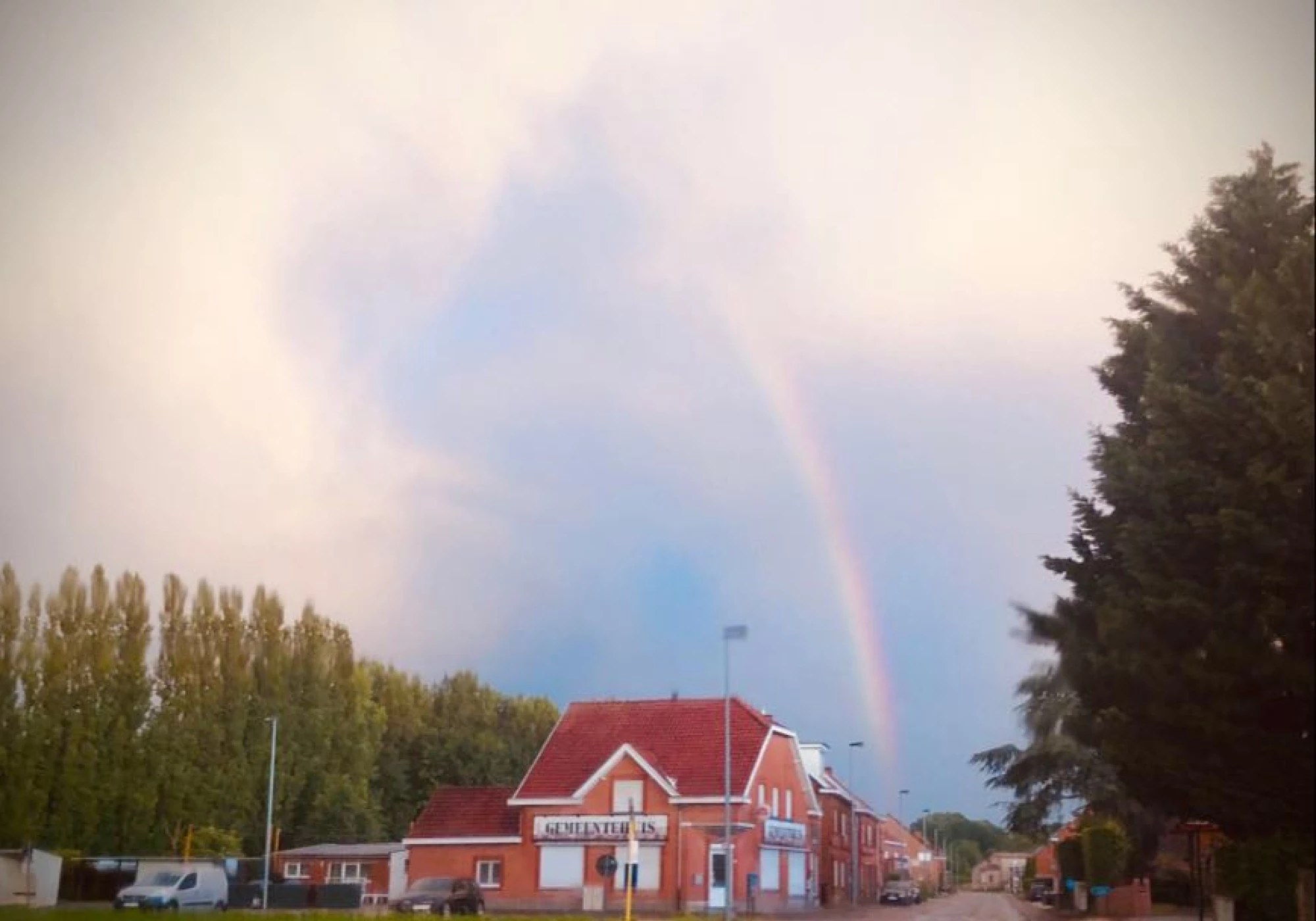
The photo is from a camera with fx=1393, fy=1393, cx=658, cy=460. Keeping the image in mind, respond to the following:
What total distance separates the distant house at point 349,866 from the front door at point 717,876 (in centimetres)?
1680

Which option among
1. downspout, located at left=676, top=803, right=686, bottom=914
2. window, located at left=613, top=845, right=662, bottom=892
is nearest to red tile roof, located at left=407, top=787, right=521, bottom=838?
window, located at left=613, top=845, right=662, bottom=892

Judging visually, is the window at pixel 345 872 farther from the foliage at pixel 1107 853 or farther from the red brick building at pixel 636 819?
the foliage at pixel 1107 853

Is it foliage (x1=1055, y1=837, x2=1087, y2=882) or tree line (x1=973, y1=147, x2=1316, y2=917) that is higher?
tree line (x1=973, y1=147, x2=1316, y2=917)

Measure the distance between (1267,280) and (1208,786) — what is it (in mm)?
8571

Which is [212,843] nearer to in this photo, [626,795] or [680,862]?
[626,795]

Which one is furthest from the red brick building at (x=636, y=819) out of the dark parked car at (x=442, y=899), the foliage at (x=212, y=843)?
the foliage at (x=212, y=843)

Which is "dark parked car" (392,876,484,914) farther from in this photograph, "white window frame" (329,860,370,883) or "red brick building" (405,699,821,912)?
"white window frame" (329,860,370,883)

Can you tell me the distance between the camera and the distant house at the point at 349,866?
6612cm

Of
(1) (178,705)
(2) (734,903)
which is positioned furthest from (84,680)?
(2) (734,903)

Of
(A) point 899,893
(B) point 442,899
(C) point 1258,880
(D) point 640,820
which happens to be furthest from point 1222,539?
(A) point 899,893

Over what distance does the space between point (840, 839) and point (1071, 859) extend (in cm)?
1860

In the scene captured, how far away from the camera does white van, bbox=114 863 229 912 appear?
4978 cm

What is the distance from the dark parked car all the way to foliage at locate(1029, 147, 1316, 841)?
2918 centimetres

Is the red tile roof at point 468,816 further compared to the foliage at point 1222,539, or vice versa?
the red tile roof at point 468,816
